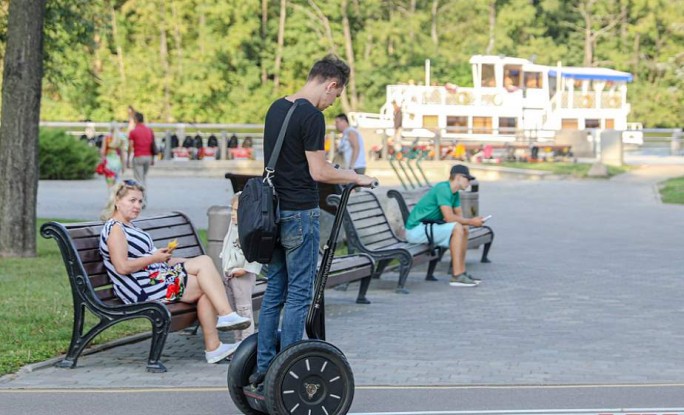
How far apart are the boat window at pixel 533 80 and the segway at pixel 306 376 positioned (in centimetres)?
5222

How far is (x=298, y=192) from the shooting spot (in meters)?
6.85

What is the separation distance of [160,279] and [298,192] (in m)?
2.18

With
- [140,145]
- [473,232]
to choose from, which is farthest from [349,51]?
[473,232]

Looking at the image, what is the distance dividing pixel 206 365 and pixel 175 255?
46.6 inches

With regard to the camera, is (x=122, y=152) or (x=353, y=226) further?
(x=122, y=152)

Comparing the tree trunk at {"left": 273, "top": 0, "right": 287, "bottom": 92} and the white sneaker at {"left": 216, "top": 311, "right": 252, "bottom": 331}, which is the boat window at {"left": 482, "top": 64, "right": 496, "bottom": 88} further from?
the white sneaker at {"left": 216, "top": 311, "right": 252, "bottom": 331}

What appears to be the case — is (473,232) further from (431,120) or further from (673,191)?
(431,120)

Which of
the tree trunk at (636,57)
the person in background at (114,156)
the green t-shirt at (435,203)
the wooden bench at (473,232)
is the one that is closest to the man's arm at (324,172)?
the green t-shirt at (435,203)

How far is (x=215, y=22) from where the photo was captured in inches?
2532

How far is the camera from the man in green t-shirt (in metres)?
13.3

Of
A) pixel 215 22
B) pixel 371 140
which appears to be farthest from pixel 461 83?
pixel 371 140

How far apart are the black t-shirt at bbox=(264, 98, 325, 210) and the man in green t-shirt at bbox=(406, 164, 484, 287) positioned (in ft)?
21.0

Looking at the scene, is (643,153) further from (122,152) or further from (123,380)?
(123,380)

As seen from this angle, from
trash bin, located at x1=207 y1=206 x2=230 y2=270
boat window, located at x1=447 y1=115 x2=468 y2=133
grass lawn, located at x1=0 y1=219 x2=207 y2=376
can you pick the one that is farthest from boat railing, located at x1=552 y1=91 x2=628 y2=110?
trash bin, located at x1=207 y1=206 x2=230 y2=270
